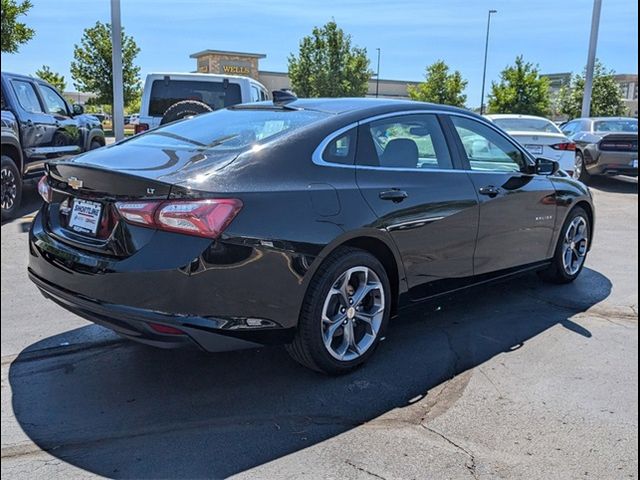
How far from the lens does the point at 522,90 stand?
34.7 m

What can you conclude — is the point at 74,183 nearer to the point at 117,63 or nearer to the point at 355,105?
the point at 355,105

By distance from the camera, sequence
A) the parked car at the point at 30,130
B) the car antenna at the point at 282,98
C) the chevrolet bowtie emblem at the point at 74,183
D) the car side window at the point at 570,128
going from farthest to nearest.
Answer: the car side window at the point at 570,128
the parked car at the point at 30,130
the car antenna at the point at 282,98
the chevrolet bowtie emblem at the point at 74,183

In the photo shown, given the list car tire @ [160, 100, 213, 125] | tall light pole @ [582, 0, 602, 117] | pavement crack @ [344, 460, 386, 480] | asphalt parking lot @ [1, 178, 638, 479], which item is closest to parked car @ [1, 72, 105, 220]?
car tire @ [160, 100, 213, 125]

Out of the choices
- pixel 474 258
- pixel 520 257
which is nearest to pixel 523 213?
pixel 520 257

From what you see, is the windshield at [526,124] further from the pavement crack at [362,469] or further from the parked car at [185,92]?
the pavement crack at [362,469]

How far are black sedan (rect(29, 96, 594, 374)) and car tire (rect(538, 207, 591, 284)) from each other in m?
1.10

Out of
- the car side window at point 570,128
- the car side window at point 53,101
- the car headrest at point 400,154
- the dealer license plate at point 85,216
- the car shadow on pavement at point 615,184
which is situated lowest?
the car shadow on pavement at point 615,184

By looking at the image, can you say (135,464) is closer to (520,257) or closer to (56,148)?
(520,257)

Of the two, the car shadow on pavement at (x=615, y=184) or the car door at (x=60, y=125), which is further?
the car shadow on pavement at (x=615, y=184)

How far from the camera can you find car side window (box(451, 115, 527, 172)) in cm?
443

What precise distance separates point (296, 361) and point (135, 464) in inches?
45.5

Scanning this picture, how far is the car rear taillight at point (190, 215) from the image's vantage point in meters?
2.85

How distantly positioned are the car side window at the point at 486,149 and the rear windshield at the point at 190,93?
6.59 m

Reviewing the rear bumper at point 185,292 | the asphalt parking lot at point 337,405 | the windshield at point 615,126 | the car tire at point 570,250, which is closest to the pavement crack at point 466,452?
the asphalt parking lot at point 337,405
